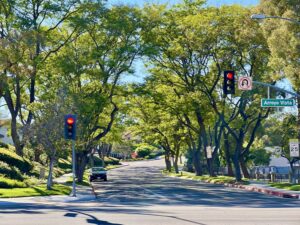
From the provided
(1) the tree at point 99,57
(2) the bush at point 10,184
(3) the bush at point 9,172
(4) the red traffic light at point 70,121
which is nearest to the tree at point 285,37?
(1) the tree at point 99,57

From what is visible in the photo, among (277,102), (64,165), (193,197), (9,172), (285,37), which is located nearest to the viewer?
(193,197)

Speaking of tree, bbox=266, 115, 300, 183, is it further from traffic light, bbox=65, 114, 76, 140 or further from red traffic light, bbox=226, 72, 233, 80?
traffic light, bbox=65, 114, 76, 140

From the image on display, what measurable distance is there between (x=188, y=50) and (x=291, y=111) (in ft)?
39.0

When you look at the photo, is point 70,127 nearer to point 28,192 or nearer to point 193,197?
point 28,192

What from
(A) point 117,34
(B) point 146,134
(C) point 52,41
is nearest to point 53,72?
(C) point 52,41

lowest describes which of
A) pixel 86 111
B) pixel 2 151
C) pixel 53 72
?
pixel 2 151

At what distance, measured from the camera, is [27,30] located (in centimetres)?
3962

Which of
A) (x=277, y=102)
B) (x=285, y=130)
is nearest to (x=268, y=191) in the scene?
(x=277, y=102)

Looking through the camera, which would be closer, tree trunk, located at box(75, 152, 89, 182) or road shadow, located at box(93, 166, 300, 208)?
road shadow, located at box(93, 166, 300, 208)

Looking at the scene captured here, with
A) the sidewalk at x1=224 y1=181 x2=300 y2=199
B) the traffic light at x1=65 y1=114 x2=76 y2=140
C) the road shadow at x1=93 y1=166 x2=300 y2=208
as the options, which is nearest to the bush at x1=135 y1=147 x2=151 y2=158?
the sidewalk at x1=224 y1=181 x2=300 y2=199

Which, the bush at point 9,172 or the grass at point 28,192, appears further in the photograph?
the bush at point 9,172

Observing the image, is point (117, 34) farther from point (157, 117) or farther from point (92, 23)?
point (157, 117)

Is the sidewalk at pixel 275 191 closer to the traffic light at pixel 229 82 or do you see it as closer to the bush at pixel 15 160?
the traffic light at pixel 229 82

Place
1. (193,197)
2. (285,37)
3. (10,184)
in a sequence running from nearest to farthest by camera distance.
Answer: (193,197) < (285,37) < (10,184)
